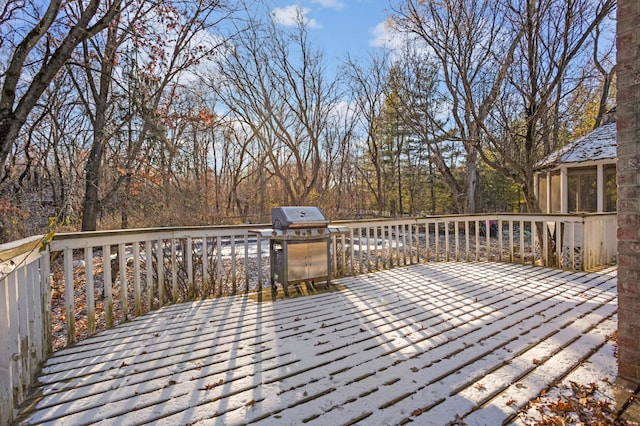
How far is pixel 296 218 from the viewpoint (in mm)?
3971

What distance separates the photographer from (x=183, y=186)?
798 centimetres

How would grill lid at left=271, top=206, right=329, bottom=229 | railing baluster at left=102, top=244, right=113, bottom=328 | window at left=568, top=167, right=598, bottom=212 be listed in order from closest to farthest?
railing baluster at left=102, top=244, right=113, bottom=328 → grill lid at left=271, top=206, right=329, bottom=229 → window at left=568, top=167, right=598, bottom=212

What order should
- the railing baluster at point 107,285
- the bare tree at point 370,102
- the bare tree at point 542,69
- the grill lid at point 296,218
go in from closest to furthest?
the railing baluster at point 107,285 < the grill lid at point 296,218 < the bare tree at point 542,69 < the bare tree at point 370,102

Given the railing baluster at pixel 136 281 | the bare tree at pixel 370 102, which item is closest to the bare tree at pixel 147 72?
the railing baluster at pixel 136 281

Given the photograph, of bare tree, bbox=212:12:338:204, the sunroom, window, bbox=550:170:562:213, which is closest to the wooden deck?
A: the sunroom

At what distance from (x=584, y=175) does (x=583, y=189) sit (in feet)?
1.16

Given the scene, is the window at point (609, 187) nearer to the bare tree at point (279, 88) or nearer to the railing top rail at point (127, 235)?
the bare tree at point (279, 88)

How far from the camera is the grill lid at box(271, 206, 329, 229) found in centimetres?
391

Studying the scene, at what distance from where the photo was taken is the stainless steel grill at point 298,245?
393cm

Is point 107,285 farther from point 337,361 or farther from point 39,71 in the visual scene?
point 39,71

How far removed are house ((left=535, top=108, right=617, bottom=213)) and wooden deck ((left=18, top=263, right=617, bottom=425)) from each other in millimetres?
5344

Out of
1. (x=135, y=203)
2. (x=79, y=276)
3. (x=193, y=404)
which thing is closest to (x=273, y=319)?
(x=193, y=404)

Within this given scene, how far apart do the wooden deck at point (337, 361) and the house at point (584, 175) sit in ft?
17.5

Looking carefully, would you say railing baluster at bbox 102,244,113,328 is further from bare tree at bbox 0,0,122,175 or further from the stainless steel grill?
bare tree at bbox 0,0,122,175
